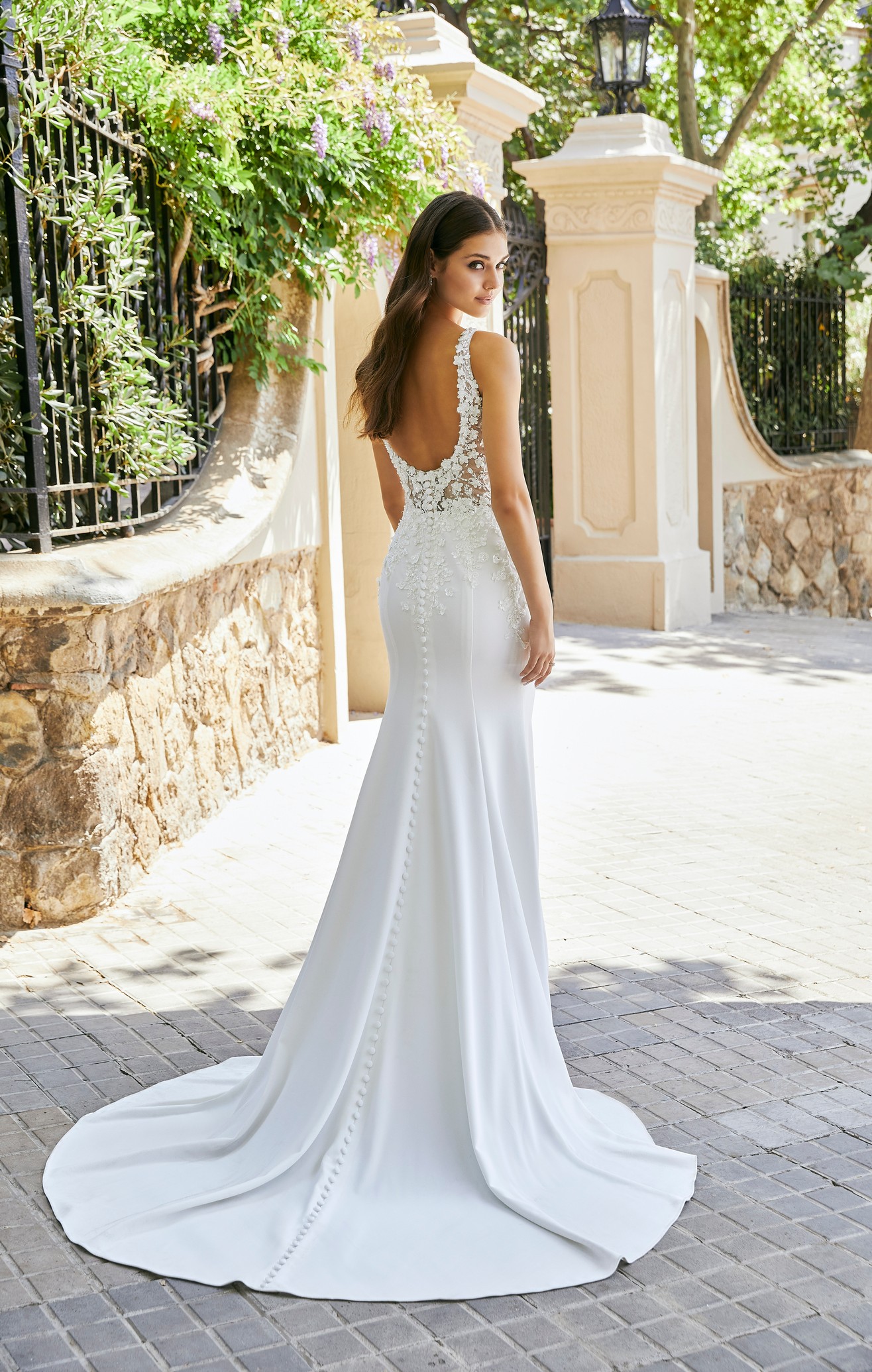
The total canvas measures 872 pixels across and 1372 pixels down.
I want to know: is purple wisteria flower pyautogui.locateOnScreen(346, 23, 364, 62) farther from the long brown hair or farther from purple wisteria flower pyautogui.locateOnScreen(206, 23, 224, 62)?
the long brown hair

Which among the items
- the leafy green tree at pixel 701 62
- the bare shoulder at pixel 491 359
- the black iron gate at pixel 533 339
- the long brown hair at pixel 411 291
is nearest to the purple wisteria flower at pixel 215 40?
the long brown hair at pixel 411 291

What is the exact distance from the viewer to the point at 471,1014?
9.55 ft

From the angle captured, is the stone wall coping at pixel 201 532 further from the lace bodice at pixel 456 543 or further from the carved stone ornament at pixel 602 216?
the carved stone ornament at pixel 602 216

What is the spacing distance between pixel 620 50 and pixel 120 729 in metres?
8.39

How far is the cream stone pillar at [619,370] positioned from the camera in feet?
36.1

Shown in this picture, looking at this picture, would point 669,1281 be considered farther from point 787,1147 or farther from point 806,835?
point 806,835

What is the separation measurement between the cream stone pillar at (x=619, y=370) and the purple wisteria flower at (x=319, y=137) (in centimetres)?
537

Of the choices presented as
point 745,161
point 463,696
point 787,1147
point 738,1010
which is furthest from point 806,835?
point 745,161

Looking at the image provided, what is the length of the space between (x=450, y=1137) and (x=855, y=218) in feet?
47.9

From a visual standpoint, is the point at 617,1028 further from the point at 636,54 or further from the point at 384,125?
the point at 636,54

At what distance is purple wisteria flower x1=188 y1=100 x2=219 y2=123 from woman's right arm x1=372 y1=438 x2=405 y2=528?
253cm

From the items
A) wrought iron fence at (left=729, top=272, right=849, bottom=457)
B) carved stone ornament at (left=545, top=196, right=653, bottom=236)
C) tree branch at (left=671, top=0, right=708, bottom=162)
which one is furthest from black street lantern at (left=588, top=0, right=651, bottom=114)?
tree branch at (left=671, top=0, right=708, bottom=162)

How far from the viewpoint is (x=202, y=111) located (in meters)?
5.29

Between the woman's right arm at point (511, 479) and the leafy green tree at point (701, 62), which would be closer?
the woman's right arm at point (511, 479)
